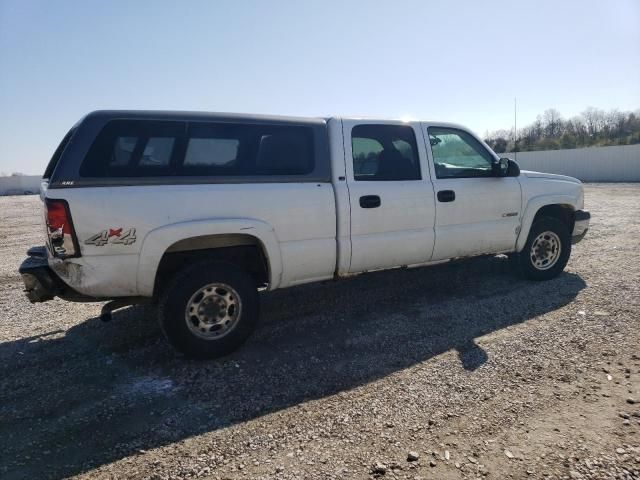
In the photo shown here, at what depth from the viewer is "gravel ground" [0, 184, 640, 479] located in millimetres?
2395

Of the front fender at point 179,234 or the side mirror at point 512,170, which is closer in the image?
the front fender at point 179,234

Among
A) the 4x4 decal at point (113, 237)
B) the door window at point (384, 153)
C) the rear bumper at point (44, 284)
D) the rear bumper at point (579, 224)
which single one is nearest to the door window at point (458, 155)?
the door window at point (384, 153)

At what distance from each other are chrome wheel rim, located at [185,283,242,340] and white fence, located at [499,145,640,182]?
109 ft

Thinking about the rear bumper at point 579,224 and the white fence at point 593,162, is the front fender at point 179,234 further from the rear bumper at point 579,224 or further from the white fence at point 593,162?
the white fence at point 593,162

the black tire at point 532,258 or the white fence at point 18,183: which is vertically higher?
the white fence at point 18,183

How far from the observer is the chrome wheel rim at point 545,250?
5486 millimetres

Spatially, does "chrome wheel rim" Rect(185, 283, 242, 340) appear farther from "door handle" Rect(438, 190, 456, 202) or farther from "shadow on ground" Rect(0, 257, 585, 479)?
"door handle" Rect(438, 190, 456, 202)

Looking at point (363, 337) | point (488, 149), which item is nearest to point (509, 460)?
point (363, 337)

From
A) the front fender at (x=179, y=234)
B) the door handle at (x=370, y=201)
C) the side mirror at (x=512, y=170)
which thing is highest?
the side mirror at (x=512, y=170)

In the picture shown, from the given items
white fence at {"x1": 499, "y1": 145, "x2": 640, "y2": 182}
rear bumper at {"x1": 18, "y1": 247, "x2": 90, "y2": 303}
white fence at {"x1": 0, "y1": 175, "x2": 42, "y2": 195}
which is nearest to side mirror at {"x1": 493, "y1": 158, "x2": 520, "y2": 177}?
→ rear bumper at {"x1": 18, "y1": 247, "x2": 90, "y2": 303}

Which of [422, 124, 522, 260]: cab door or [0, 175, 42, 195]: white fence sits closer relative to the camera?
[422, 124, 522, 260]: cab door

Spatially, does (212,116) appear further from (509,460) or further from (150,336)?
(509,460)

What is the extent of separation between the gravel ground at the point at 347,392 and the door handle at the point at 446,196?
3.96 ft

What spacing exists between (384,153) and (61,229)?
10.1ft
